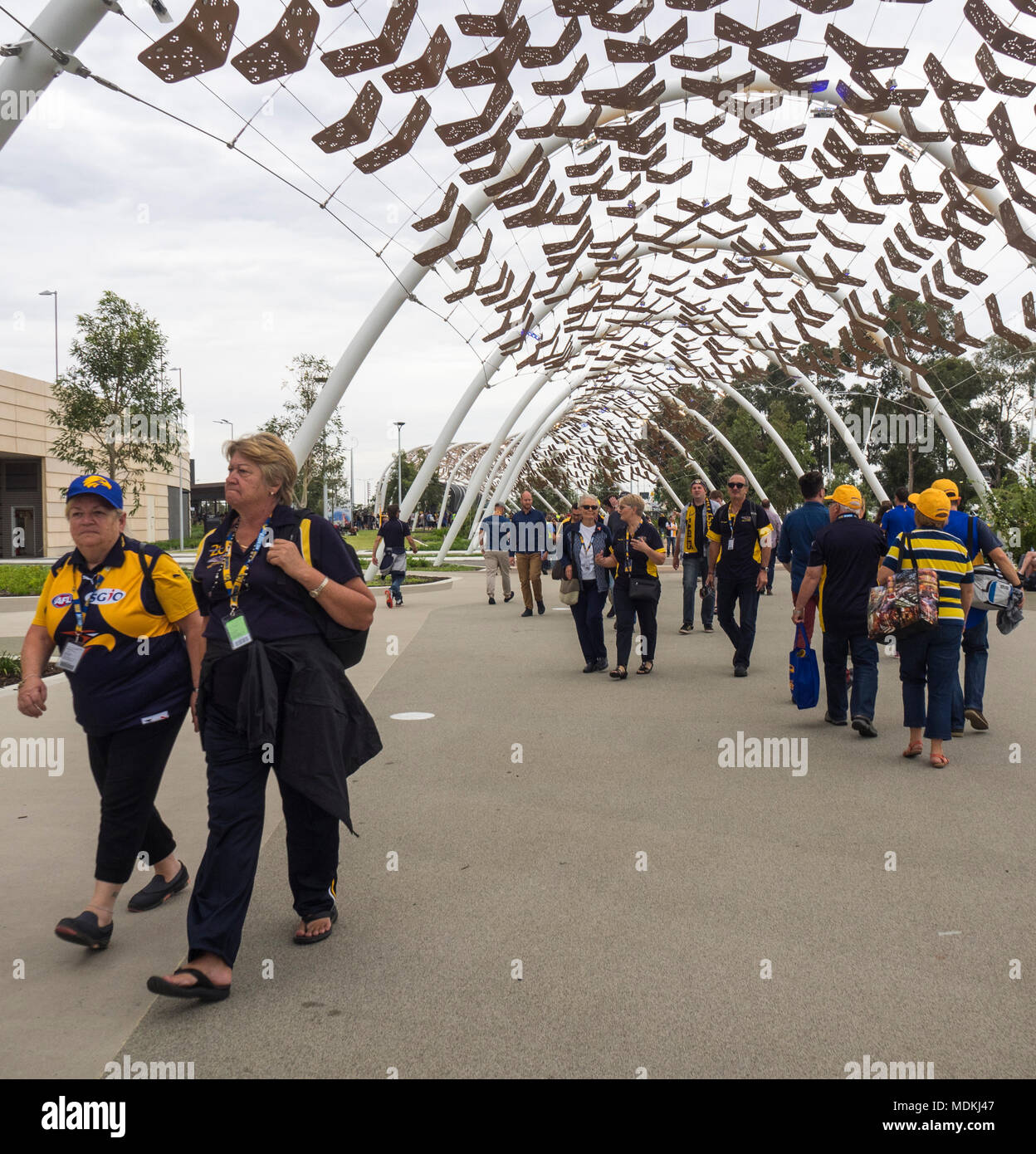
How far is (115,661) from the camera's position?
4.20 metres

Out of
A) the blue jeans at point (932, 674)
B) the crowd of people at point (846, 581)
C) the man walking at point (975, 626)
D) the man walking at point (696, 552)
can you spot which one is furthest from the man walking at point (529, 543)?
the blue jeans at point (932, 674)

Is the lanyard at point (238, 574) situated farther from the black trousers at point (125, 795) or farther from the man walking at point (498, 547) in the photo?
the man walking at point (498, 547)

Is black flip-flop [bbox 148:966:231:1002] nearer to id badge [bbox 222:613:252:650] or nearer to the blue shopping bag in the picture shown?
id badge [bbox 222:613:252:650]

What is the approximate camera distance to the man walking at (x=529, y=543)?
1759cm

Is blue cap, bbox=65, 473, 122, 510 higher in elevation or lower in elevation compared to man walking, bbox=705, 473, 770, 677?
higher

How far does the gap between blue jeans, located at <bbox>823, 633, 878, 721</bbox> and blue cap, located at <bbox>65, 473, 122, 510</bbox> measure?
5.74 meters

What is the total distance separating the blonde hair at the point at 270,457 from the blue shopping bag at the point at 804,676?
5.56 meters

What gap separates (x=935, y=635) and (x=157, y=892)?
515cm

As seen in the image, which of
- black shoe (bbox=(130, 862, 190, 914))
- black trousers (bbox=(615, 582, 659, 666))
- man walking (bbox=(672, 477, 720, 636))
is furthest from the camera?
man walking (bbox=(672, 477, 720, 636))

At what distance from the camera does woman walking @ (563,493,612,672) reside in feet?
38.4

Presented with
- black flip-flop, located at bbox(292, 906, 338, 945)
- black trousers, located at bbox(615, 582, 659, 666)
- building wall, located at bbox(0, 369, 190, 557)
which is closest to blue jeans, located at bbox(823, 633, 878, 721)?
black trousers, located at bbox(615, 582, 659, 666)

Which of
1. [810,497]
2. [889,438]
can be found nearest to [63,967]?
[810,497]

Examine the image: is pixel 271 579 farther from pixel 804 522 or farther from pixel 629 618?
pixel 804 522
